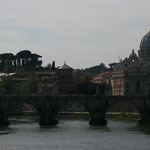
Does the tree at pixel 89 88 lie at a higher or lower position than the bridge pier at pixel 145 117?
higher

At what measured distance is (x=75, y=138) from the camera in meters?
74.9

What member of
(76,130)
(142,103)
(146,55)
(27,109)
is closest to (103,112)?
(142,103)

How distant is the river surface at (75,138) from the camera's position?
6712cm

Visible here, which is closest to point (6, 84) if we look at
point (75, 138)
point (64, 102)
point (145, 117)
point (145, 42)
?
point (145, 42)

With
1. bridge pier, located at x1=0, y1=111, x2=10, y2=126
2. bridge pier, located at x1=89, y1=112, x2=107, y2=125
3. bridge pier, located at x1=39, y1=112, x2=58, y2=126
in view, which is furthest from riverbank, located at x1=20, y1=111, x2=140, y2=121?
bridge pier, located at x1=0, y1=111, x2=10, y2=126

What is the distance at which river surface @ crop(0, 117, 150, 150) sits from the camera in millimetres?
67125

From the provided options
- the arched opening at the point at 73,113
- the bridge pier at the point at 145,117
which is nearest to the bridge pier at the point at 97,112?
the bridge pier at the point at 145,117

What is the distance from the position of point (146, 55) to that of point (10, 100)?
4187 inches

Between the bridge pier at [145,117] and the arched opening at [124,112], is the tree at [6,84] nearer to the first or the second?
the arched opening at [124,112]

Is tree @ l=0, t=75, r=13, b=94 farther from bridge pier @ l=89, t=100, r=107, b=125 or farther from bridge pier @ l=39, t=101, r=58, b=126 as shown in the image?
bridge pier @ l=89, t=100, r=107, b=125


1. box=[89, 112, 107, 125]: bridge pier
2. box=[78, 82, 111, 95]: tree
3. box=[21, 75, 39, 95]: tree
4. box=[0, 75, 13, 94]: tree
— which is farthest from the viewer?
box=[0, 75, 13, 94]: tree

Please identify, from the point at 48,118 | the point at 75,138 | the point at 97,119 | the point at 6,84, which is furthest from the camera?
the point at 6,84

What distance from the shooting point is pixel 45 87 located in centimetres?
Result: 16288

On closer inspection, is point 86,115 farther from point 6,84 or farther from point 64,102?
point 6,84
